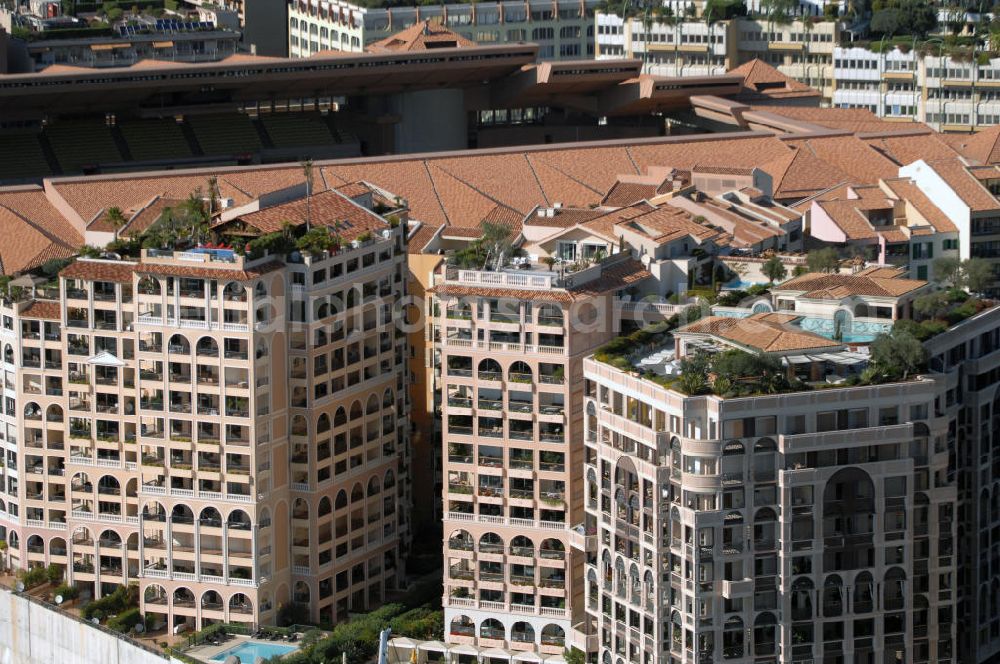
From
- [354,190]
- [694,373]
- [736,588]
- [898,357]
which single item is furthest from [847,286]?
[354,190]

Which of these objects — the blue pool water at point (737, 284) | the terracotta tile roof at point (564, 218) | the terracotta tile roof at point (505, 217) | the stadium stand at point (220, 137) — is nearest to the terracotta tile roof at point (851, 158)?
the terracotta tile roof at point (505, 217)

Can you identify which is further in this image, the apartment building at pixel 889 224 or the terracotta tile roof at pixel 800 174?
the terracotta tile roof at pixel 800 174

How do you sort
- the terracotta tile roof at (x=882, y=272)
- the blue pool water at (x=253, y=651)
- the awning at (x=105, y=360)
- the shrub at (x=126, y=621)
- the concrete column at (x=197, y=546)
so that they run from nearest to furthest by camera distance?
the blue pool water at (x=253, y=651), the concrete column at (x=197, y=546), the terracotta tile roof at (x=882, y=272), the shrub at (x=126, y=621), the awning at (x=105, y=360)

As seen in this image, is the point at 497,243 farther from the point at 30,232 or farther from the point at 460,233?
the point at 30,232

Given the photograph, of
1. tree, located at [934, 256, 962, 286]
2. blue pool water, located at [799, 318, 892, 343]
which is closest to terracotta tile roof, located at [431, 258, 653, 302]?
blue pool water, located at [799, 318, 892, 343]

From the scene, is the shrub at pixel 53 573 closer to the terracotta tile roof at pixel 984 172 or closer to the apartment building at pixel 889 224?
the apartment building at pixel 889 224

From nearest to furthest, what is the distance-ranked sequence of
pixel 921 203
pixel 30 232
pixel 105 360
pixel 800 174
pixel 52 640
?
pixel 105 360 → pixel 52 640 → pixel 30 232 → pixel 921 203 → pixel 800 174

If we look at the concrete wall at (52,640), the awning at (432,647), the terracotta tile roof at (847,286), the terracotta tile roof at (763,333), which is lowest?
the concrete wall at (52,640)
